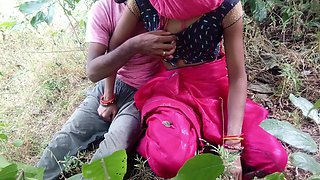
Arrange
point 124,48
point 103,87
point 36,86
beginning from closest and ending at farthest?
point 124,48
point 103,87
point 36,86

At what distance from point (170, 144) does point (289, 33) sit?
1302 mm

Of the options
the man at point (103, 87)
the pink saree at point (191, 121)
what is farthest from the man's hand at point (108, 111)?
the pink saree at point (191, 121)

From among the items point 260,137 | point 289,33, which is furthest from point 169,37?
point 289,33

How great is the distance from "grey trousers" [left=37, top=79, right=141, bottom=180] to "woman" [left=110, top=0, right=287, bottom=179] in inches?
2.9

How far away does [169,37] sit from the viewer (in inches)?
59.6

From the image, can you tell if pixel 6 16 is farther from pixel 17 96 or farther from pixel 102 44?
pixel 102 44

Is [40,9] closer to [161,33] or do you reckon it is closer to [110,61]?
[110,61]

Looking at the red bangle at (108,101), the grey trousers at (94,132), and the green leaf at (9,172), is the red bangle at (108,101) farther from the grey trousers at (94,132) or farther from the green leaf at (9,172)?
the green leaf at (9,172)

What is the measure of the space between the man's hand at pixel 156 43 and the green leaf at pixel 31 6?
566 mm

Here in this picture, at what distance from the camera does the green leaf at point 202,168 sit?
592 millimetres

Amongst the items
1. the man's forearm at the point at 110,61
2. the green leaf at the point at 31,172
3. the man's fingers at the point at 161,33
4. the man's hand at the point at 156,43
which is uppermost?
the green leaf at the point at 31,172

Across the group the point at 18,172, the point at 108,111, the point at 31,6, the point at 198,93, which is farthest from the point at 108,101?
the point at 18,172

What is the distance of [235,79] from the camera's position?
5.13 feet

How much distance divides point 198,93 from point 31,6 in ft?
2.58
